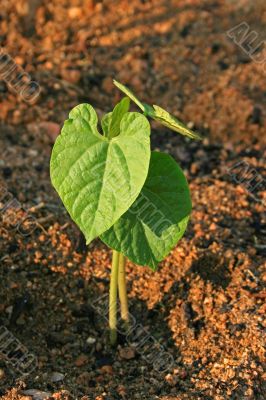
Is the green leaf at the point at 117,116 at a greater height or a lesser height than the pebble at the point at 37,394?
greater

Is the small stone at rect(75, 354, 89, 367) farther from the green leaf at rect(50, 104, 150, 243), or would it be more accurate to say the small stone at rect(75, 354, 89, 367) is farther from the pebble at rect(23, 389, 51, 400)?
the green leaf at rect(50, 104, 150, 243)

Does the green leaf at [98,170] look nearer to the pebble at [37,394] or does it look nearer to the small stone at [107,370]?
the pebble at [37,394]

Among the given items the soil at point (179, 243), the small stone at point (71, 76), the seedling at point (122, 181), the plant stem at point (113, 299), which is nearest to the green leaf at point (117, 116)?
the seedling at point (122, 181)

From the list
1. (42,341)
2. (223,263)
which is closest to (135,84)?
(223,263)

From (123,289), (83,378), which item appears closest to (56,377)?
(83,378)

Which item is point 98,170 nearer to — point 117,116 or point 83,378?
point 117,116

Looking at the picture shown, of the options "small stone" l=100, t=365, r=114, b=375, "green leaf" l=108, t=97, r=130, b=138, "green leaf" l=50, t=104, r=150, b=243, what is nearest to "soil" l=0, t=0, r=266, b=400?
"small stone" l=100, t=365, r=114, b=375

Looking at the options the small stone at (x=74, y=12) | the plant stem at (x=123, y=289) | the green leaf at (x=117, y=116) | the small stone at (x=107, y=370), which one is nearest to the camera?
the green leaf at (x=117, y=116)
